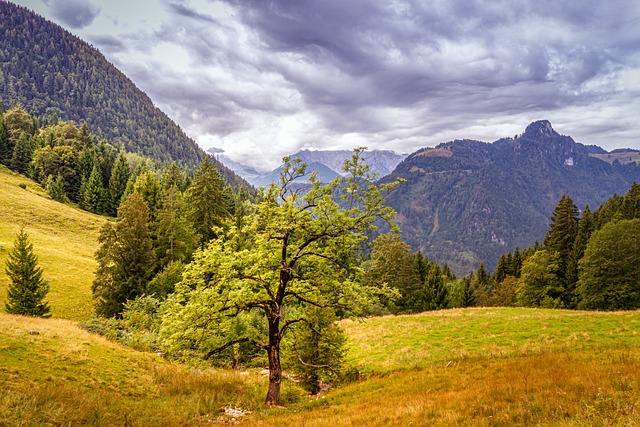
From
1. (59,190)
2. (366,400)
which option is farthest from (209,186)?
(59,190)

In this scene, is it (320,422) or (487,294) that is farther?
(487,294)

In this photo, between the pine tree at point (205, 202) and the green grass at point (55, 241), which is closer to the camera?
the green grass at point (55, 241)

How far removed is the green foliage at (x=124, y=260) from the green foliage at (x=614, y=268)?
6410 cm

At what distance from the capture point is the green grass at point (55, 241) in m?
41.9

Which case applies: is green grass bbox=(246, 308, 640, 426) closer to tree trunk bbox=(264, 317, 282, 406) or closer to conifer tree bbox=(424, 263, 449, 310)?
tree trunk bbox=(264, 317, 282, 406)

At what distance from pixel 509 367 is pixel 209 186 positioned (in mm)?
Result: 49710

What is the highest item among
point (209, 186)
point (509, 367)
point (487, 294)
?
point (209, 186)

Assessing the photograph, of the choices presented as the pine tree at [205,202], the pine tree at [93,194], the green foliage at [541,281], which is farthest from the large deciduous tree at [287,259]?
the pine tree at [93,194]

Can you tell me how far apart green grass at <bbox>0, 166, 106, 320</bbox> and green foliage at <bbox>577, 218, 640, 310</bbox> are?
71.0 m

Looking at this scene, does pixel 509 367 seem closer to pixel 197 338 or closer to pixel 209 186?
pixel 197 338

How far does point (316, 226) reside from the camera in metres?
15.6

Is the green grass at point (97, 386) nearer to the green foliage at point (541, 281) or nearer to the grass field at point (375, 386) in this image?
the grass field at point (375, 386)

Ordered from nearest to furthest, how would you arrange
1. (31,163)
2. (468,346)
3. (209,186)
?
(468,346)
(209,186)
(31,163)

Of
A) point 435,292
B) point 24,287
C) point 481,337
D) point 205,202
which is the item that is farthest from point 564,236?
point 24,287
